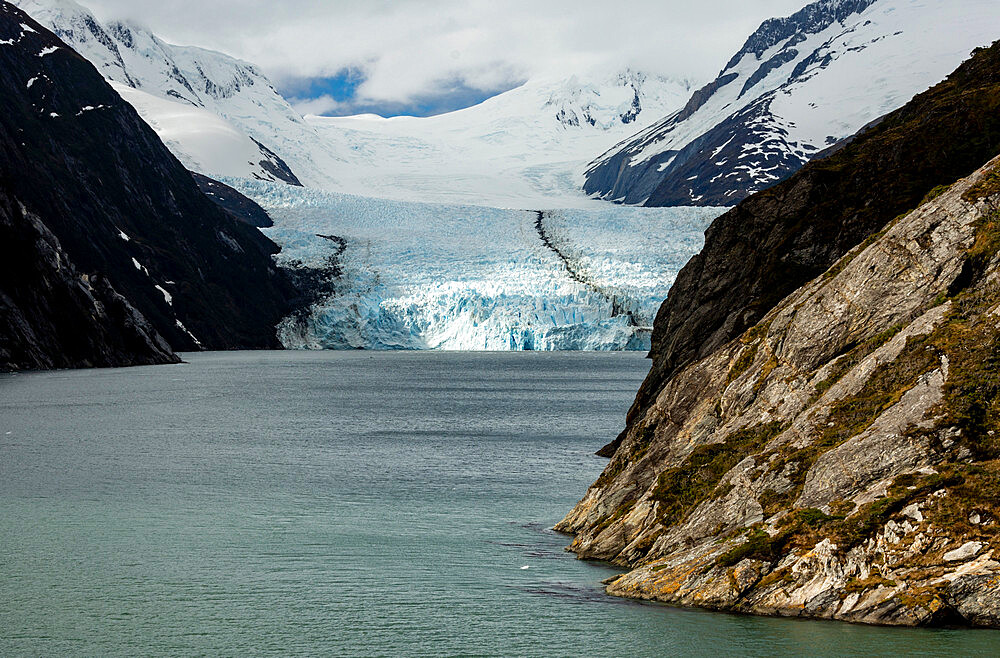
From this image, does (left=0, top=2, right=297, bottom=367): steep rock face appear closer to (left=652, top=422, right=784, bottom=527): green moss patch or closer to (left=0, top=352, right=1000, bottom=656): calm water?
(left=0, top=352, right=1000, bottom=656): calm water

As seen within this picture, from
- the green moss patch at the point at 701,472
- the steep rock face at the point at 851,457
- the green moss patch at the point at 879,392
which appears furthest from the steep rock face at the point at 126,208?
the green moss patch at the point at 879,392

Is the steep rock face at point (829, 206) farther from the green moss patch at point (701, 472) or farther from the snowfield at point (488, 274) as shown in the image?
the snowfield at point (488, 274)

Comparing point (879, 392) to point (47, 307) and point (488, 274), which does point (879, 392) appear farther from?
point (488, 274)

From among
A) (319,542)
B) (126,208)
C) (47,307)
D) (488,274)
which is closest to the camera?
(319,542)

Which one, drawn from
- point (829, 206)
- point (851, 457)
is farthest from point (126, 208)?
point (851, 457)

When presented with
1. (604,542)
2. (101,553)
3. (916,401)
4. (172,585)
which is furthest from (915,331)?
(101,553)

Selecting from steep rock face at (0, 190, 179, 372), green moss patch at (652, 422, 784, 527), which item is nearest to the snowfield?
steep rock face at (0, 190, 179, 372)

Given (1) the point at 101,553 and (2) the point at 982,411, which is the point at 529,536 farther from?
(2) the point at 982,411
